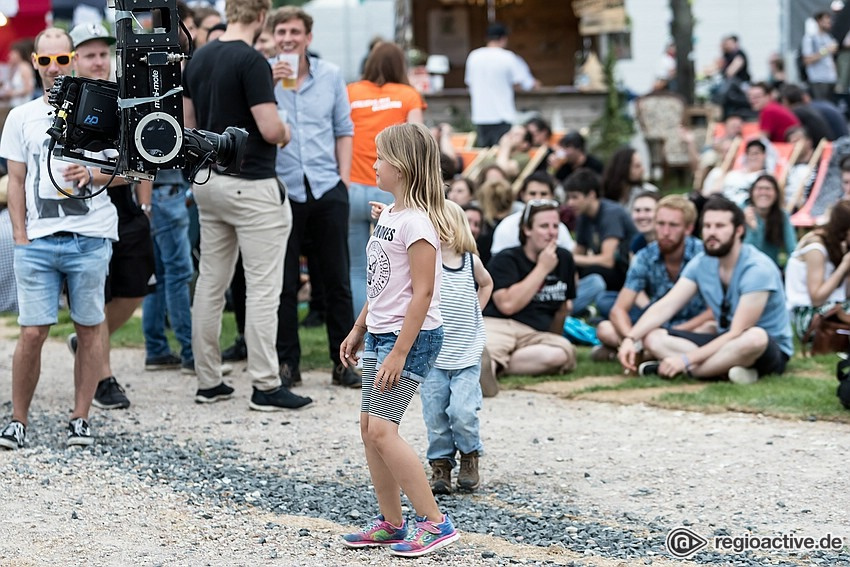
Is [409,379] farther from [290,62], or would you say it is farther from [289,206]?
[290,62]

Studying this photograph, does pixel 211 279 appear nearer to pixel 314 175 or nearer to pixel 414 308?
pixel 314 175

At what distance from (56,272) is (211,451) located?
111 cm

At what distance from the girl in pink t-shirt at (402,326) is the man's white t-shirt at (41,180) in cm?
195

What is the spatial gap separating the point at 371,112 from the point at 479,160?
5667mm

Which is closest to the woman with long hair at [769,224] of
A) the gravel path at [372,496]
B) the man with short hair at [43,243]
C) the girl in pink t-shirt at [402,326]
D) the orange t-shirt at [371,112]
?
the orange t-shirt at [371,112]

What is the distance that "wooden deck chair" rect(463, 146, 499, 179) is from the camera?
513 inches

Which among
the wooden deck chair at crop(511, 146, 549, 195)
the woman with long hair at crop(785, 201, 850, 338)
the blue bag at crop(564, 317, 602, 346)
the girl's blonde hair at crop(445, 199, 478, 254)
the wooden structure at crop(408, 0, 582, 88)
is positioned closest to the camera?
the girl's blonde hair at crop(445, 199, 478, 254)

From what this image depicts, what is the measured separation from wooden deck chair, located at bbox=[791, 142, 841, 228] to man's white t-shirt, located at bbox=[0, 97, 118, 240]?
7.68 meters

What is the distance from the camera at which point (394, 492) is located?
14.4 feet

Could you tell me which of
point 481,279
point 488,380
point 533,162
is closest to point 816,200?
point 533,162

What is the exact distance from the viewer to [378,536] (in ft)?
14.4

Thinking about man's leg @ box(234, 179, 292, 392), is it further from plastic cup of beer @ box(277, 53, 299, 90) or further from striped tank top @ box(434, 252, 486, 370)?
striped tank top @ box(434, 252, 486, 370)

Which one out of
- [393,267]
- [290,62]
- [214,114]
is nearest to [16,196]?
[214,114]

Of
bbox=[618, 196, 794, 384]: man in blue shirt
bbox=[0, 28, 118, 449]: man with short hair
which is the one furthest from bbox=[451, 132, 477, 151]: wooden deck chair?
bbox=[0, 28, 118, 449]: man with short hair
